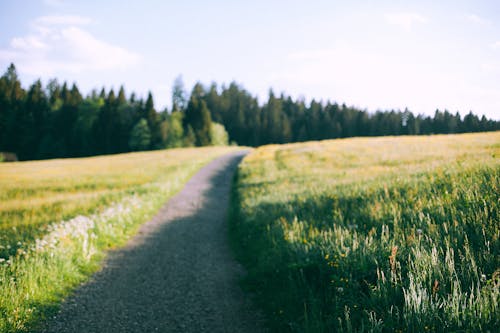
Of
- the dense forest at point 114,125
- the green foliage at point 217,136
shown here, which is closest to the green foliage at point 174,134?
the dense forest at point 114,125

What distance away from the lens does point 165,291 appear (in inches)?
215

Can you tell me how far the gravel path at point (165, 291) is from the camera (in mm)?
4380

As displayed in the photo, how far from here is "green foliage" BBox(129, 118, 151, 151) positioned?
7131 centimetres

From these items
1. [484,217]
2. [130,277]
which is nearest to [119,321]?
[130,277]

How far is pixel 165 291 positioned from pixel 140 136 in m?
71.9

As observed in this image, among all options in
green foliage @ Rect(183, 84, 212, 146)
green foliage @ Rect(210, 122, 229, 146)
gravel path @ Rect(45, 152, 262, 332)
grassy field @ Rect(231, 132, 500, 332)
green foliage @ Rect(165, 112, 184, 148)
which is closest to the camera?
grassy field @ Rect(231, 132, 500, 332)

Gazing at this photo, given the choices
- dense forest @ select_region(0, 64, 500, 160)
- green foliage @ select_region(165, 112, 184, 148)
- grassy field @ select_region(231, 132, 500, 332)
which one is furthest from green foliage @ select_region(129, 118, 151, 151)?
grassy field @ select_region(231, 132, 500, 332)

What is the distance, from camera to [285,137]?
→ 3674 inches

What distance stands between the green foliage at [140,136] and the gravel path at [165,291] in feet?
219

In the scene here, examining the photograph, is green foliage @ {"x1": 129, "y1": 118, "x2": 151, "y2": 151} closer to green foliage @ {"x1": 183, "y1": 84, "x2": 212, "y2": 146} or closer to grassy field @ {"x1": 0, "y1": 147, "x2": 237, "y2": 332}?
green foliage @ {"x1": 183, "y1": 84, "x2": 212, "y2": 146}

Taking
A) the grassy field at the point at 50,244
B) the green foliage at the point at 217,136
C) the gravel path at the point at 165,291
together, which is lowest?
the gravel path at the point at 165,291

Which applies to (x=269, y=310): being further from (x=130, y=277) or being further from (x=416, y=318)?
(x=130, y=277)

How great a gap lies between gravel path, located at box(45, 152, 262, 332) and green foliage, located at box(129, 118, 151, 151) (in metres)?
66.6

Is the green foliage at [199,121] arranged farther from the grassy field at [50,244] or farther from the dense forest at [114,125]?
the grassy field at [50,244]
